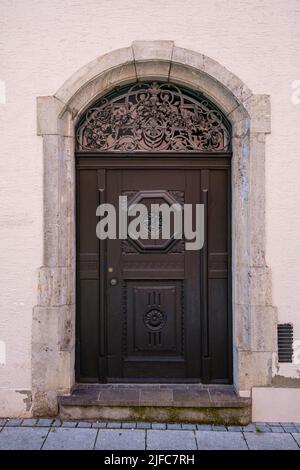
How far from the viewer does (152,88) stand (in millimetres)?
4457

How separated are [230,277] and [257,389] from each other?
1.16 m

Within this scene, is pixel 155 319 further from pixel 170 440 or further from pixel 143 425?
pixel 170 440

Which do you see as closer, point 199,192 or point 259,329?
point 259,329

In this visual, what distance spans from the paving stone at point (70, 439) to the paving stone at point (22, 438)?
0.25 feet

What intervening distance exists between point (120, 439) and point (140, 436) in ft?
0.62

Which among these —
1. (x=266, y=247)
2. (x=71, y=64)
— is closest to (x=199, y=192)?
(x=266, y=247)

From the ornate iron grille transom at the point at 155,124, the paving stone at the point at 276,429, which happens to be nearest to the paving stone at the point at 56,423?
the paving stone at the point at 276,429

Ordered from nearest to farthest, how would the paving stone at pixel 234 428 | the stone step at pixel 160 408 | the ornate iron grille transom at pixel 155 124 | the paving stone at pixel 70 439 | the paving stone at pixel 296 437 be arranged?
the paving stone at pixel 70 439
the paving stone at pixel 296 437
the paving stone at pixel 234 428
the stone step at pixel 160 408
the ornate iron grille transom at pixel 155 124

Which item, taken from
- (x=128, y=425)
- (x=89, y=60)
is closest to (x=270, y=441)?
(x=128, y=425)

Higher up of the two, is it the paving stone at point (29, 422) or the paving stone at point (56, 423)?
the paving stone at point (29, 422)

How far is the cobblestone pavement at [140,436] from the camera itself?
365 centimetres

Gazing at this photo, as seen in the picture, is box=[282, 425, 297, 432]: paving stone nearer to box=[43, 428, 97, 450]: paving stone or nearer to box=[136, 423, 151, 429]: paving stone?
box=[136, 423, 151, 429]: paving stone

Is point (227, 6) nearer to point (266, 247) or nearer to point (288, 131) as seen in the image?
point (288, 131)

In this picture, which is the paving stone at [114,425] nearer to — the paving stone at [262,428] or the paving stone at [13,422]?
the paving stone at [13,422]
